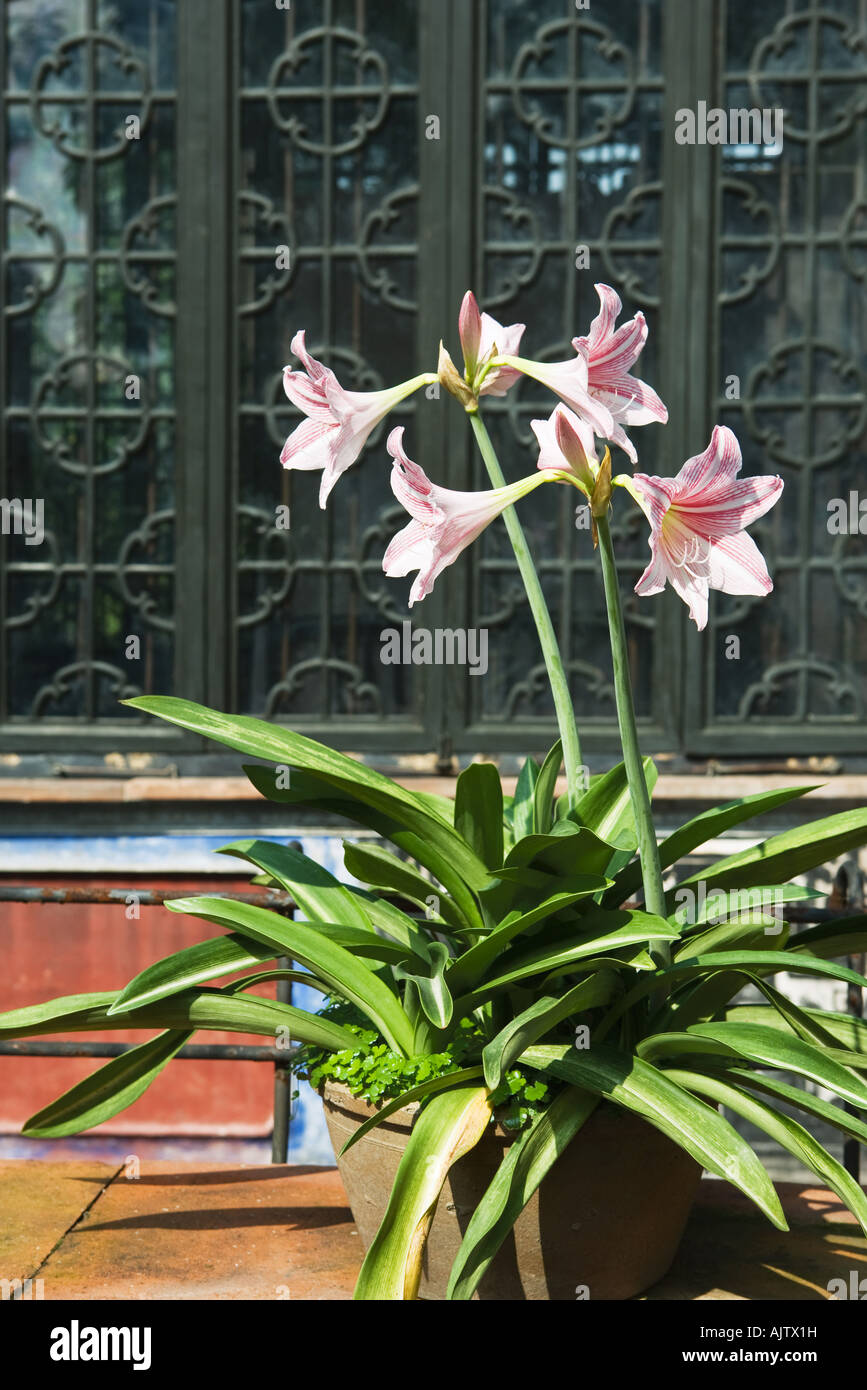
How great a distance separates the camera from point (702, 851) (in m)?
4.16

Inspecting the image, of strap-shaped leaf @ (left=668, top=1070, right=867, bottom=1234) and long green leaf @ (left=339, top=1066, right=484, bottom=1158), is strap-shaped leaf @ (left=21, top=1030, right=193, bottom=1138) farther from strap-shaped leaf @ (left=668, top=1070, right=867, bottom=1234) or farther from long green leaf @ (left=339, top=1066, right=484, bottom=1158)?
strap-shaped leaf @ (left=668, top=1070, right=867, bottom=1234)

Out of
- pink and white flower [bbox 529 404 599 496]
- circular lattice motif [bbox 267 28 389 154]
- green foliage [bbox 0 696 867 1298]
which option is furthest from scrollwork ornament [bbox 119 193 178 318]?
pink and white flower [bbox 529 404 599 496]

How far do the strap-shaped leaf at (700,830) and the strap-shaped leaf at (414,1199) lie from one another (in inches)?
17.7

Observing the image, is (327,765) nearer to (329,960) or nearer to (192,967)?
(329,960)

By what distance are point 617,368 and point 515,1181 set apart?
1122 millimetres

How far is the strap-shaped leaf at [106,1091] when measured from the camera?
2143 mm

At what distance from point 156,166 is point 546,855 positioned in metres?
3.34

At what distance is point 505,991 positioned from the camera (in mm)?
1972

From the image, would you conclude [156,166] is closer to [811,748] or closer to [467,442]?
[467,442]

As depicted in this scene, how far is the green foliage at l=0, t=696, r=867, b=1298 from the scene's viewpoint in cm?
176

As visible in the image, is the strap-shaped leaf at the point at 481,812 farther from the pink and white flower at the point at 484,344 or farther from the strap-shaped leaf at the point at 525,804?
the pink and white flower at the point at 484,344

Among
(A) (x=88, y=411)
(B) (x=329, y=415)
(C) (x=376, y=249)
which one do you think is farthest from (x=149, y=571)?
(B) (x=329, y=415)

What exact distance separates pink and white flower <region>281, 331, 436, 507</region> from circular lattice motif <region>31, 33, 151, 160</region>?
2.82m
